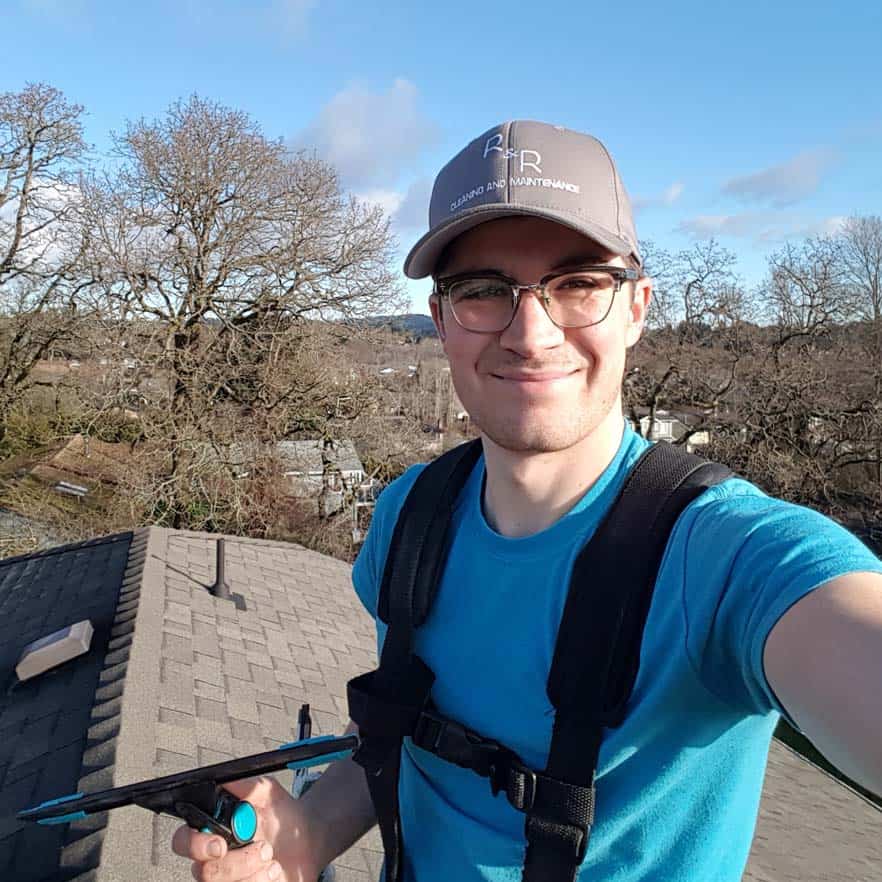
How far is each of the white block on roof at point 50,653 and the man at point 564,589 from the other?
5095 mm

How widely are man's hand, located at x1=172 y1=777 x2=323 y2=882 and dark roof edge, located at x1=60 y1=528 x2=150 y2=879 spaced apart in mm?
2124

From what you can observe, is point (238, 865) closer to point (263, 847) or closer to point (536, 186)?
point (263, 847)

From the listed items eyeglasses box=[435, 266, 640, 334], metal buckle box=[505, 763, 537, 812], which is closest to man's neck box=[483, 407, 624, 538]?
eyeglasses box=[435, 266, 640, 334]

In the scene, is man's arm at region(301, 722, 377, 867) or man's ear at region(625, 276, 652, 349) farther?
man's arm at region(301, 722, 377, 867)

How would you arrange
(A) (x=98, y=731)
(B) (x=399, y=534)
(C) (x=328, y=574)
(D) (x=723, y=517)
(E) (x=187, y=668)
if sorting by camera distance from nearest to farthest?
(D) (x=723, y=517) → (B) (x=399, y=534) → (A) (x=98, y=731) → (E) (x=187, y=668) → (C) (x=328, y=574)

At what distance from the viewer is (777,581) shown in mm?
1032

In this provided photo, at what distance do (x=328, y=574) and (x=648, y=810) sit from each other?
9.71 meters

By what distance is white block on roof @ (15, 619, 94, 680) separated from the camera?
236 inches

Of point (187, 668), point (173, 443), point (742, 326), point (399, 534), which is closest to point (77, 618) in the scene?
point (187, 668)

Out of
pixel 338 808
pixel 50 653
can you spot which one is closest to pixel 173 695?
pixel 50 653

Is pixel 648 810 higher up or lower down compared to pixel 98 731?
higher up

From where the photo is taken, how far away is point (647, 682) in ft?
3.87

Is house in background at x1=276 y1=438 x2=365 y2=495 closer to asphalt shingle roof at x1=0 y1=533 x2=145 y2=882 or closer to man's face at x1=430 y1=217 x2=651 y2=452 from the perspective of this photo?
asphalt shingle roof at x1=0 y1=533 x2=145 y2=882

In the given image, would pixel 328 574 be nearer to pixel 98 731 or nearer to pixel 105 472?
pixel 98 731
